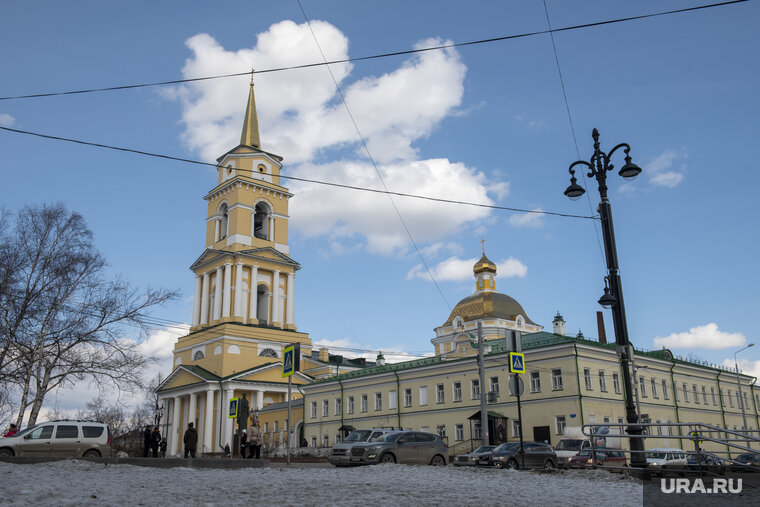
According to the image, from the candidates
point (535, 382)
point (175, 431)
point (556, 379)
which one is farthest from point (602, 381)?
point (175, 431)

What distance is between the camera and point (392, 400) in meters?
48.3

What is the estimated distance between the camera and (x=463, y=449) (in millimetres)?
40906

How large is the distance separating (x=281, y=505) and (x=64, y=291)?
895 inches

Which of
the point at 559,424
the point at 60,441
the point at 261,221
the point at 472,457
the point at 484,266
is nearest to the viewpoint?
the point at 60,441

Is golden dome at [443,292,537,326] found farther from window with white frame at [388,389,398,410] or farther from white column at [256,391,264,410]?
window with white frame at [388,389,398,410]

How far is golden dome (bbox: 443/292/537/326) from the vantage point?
83375 millimetres

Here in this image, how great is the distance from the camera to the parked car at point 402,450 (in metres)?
21.5

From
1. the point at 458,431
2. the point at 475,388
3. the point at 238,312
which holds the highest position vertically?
the point at 238,312

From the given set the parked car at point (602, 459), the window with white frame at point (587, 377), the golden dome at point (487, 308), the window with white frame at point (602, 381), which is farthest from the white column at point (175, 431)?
the parked car at point (602, 459)

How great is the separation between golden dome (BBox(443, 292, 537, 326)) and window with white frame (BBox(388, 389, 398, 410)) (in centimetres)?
3630

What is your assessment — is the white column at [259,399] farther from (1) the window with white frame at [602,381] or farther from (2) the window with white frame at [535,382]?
(1) the window with white frame at [602,381]

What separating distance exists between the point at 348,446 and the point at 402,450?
1.86 metres

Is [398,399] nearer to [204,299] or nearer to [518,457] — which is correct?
[518,457]

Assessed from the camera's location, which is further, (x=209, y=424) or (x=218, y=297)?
(x=218, y=297)
